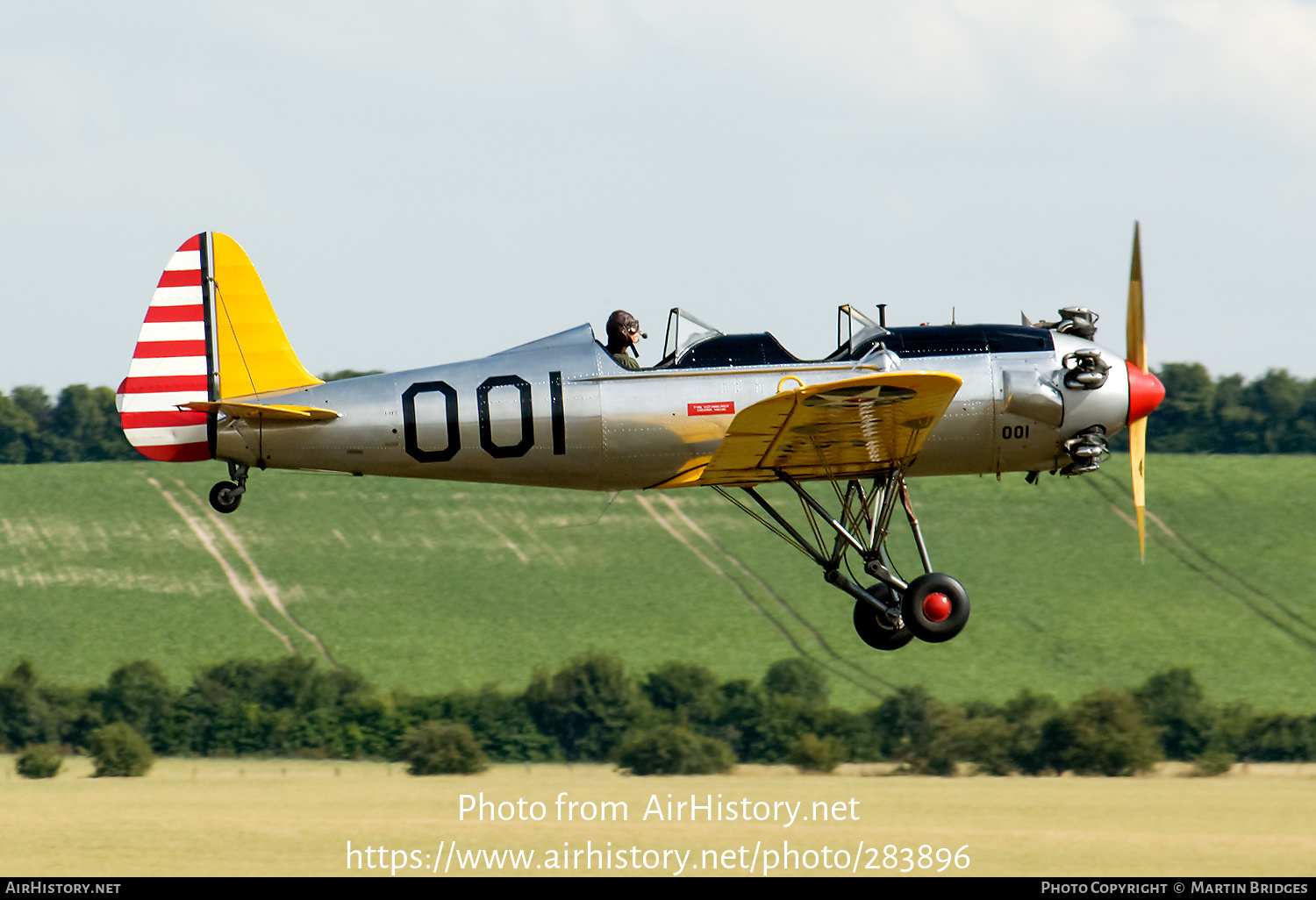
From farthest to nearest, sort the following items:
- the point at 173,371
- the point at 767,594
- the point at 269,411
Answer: the point at 767,594
the point at 173,371
the point at 269,411

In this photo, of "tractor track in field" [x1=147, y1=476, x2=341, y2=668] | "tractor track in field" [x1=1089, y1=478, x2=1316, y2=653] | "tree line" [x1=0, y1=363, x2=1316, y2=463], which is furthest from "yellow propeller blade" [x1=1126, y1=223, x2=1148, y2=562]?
"tree line" [x1=0, y1=363, x2=1316, y2=463]

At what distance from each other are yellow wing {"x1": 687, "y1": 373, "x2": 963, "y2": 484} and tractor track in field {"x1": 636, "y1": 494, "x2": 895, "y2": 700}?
183 ft

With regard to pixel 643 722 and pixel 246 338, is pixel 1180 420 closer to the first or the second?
pixel 643 722

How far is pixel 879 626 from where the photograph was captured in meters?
16.9

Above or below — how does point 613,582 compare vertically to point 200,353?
below

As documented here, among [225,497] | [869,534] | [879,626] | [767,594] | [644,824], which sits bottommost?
[644,824]

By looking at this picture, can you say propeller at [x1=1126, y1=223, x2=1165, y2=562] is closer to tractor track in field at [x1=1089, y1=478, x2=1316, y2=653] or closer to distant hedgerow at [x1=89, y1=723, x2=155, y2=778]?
distant hedgerow at [x1=89, y1=723, x2=155, y2=778]

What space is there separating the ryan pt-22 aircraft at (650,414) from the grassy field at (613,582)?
54775 mm

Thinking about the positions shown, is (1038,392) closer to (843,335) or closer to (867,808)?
(843,335)

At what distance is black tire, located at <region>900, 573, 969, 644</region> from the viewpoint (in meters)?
16.0

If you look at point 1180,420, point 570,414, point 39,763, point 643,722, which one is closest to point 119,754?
point 39,763

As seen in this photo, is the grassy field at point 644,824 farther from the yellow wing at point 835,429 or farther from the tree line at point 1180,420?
the tree line at point 1180,420

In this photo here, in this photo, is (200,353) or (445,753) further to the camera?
(445,753)

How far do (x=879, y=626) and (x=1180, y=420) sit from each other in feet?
336
